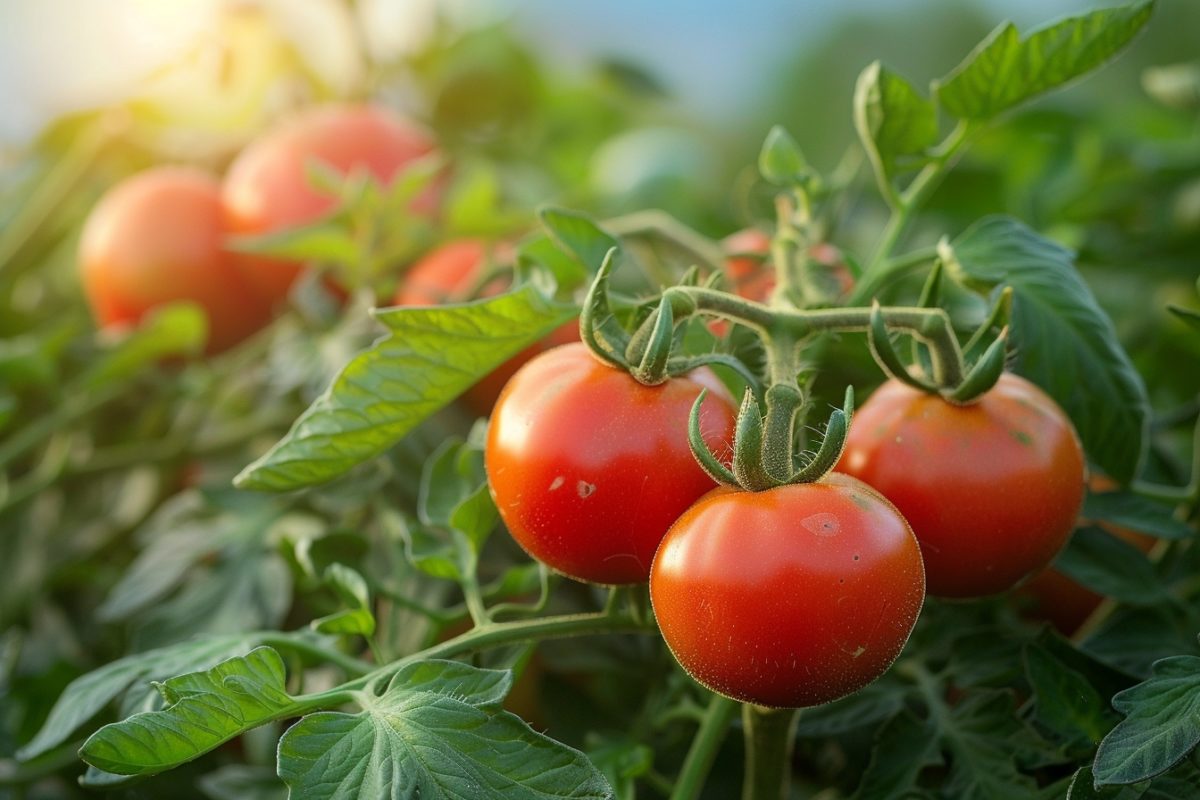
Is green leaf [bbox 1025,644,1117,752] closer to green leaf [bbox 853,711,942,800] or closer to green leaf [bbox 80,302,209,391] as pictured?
green leaf [bbox 853,711,942,800]

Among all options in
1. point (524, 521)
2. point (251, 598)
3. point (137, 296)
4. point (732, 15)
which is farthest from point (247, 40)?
point (732, 15)

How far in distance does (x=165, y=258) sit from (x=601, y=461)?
463 mm

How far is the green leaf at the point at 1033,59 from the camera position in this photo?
397mm

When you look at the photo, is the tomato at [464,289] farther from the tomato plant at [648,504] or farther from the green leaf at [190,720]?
the green leaf at [190,720]

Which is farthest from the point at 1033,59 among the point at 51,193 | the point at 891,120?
the point at 51,193

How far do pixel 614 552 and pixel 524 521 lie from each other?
3 centimetres

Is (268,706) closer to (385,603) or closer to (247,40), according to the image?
(385,603)

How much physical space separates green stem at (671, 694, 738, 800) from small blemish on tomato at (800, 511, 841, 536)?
107 mm

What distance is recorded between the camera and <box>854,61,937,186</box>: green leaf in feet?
1.36

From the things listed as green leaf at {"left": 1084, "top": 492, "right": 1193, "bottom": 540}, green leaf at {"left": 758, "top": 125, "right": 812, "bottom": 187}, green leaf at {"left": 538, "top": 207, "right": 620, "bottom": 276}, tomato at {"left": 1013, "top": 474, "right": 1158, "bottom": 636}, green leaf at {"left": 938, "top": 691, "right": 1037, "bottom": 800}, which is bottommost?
tomato at {"left": 1013, "top": 474, "right": 1158, "bottom": 636}

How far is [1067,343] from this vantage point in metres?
0.39

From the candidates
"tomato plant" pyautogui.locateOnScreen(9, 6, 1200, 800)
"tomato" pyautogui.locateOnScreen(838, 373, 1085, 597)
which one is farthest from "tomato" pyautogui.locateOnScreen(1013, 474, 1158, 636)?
"tomato" pyautogui.locateOnScreen(838, 373, 1085, 597)

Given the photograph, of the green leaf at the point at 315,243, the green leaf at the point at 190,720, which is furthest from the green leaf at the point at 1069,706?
the green leaf at the point at 315,243

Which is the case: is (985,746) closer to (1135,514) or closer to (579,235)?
(1135,514)
